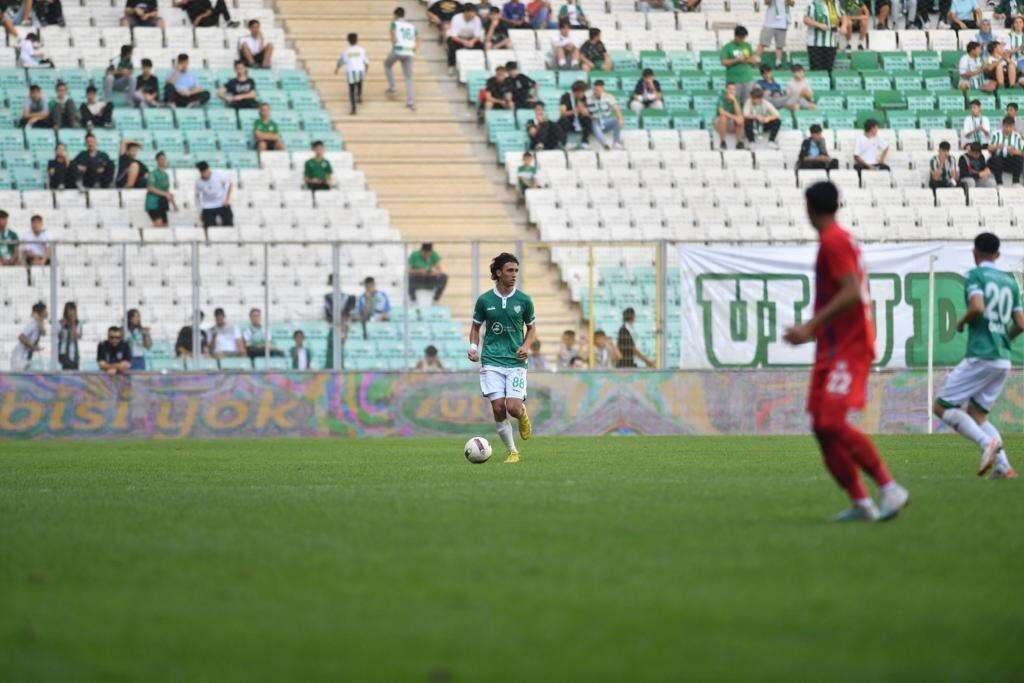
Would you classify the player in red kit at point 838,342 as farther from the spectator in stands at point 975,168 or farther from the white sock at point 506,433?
the spectator in stands at point 975,168

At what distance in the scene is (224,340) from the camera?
24.9 m

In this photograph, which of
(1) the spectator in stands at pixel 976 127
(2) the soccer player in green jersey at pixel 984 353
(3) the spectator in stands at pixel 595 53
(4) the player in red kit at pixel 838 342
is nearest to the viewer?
(4) the player in red kit at pixel 838 342

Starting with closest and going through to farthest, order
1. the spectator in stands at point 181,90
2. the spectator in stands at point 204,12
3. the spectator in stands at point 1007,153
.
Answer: the spectator in stands at point 181,90 < the spectator in stands at point 1007,153 < the spectator in stands at point 204,12

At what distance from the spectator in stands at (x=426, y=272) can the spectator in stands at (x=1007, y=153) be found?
12619mm

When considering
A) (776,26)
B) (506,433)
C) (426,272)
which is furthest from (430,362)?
(776,26)

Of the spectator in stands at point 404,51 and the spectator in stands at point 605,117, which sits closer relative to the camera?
the spectator in stands at point 605,117

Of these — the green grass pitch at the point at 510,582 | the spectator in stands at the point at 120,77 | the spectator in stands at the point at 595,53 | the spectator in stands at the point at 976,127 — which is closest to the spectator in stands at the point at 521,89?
the spectator in stands at the point at 595,53

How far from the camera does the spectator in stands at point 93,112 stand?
30703mm

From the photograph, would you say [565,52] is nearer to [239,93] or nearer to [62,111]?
[239,93]

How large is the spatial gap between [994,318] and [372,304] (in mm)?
12086

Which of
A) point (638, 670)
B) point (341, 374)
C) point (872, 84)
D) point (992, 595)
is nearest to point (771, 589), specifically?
point (992, 595)

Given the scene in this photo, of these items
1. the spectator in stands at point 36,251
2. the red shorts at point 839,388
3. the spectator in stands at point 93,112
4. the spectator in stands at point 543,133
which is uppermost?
the spectator in stands at point 93,112

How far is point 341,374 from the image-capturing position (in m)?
25.0

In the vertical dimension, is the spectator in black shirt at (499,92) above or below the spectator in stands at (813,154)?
above
